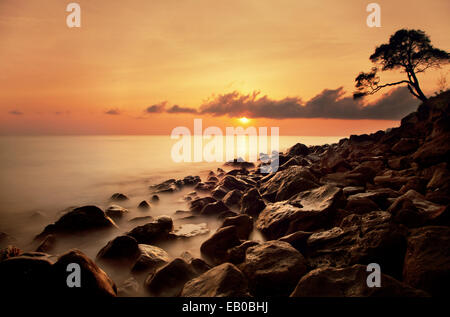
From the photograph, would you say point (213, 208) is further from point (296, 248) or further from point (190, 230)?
point (296, 248)

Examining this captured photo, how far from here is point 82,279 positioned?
2816mm

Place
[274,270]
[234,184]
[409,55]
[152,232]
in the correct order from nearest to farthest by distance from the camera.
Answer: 1. [274,270]
2. [152,232]
3. [234,184]
4. [409,55]

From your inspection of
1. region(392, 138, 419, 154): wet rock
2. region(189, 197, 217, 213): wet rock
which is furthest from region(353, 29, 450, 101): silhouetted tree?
region(189, 197, 217, 213): wet rock

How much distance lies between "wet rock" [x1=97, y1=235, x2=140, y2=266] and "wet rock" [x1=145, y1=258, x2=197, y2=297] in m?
0.92

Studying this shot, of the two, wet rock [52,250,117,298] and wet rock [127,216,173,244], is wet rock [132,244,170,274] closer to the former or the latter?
wet rock [127,216,173,244]

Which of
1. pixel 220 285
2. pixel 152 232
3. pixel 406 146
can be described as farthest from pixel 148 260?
pixel 406 146

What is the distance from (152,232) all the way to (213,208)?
7.44ft

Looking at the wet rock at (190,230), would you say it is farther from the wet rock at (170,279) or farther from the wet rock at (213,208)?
the wet rock at (170,279)

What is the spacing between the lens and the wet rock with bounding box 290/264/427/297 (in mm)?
2350

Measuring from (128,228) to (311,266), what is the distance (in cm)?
534

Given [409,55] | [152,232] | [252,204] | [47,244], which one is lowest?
[47,244]

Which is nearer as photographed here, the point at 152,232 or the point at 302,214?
the point at 302,214

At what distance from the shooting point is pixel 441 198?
14.3 ft
